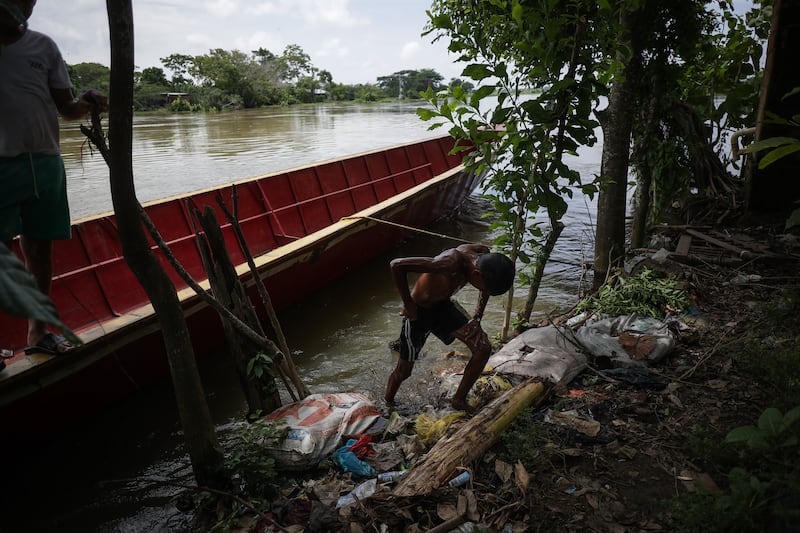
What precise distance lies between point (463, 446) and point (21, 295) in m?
2.20

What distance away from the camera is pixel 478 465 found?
2.46 m

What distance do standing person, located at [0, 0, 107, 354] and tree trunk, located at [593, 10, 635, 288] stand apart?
13.4 ft

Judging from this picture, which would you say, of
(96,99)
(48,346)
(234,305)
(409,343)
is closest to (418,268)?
(409,343)

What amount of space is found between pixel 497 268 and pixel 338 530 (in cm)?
167

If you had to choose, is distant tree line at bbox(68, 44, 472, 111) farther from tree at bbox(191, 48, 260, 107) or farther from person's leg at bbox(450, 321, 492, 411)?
person's leg at bbox(450, 321, 492, 411)

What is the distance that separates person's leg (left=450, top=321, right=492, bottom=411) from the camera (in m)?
3.14

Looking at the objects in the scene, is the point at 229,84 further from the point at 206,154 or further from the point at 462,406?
the point at 462,406

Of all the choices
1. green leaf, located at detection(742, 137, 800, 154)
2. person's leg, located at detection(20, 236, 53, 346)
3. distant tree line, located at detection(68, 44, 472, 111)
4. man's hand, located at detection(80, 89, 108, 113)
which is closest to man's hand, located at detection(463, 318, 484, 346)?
green leaf, located at detection(742, 137, 800, 154)

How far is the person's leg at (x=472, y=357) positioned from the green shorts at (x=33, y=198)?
2.69m

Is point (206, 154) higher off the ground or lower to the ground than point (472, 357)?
higher

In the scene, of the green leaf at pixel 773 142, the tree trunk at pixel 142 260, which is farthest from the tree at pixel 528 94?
the tree trunk at pixel 142 260

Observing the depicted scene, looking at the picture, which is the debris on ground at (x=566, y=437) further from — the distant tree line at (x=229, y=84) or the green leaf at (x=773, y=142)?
the distant tree line at (x=229, y=84)

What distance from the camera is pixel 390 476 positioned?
2.51 m

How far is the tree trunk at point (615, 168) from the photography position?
4309 mm
